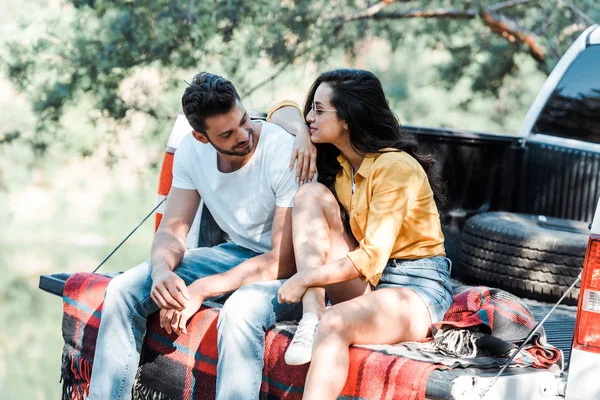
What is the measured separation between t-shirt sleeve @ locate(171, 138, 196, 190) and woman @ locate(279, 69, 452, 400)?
1.69 feet

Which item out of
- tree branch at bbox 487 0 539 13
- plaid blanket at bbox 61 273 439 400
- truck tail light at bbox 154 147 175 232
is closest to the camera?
plaid blanket at bbox 61 273 439 400

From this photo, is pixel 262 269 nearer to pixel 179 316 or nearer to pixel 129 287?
pixel 179 316

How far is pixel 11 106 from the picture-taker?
37.8 ft

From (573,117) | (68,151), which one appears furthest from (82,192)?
(573,117)

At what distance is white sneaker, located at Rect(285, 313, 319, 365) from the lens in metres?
2.86

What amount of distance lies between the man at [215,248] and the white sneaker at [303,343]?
0.20 m

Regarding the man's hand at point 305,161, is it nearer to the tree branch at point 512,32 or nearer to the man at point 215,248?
the man at point 215,248

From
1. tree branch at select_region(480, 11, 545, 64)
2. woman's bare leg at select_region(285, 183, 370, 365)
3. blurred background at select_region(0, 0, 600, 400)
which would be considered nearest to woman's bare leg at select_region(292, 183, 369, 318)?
woman's bare leg at select_region(285, 183, 370, 365)

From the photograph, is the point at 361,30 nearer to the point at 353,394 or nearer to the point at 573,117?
the point at 573,117

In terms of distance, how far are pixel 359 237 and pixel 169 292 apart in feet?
2.26

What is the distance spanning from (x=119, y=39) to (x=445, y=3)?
479 centimetres

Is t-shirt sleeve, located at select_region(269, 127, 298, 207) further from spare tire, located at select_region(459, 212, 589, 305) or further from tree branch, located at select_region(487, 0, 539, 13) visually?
tree branch, located at select_region(487, 0, 539, 13)

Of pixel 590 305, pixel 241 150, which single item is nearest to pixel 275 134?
pixel 241 150

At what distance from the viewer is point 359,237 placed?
3.33m
